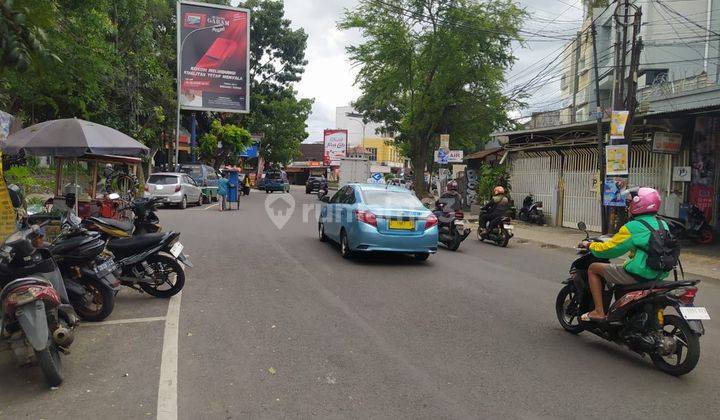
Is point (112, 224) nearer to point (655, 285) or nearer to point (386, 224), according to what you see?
point (386, 224)

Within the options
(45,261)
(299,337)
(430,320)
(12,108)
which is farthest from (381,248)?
(12,108)

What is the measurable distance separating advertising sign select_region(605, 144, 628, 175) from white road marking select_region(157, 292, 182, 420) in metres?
10.8

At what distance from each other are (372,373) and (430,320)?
1.83 m

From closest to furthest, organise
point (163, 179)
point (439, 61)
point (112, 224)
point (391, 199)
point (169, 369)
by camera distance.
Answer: point (169, 369)
point (112, 224)
point (391, 199)
point (163, 179)
point (439, 61)

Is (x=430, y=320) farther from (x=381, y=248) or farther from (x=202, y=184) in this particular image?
(x=202, y=184)

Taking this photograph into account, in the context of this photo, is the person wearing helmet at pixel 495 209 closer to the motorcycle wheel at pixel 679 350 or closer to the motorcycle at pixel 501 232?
the motorcycle at pixel 501 232

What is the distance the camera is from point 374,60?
3077cm

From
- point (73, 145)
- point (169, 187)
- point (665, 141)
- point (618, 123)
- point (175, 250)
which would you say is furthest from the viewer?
point (169, 187)

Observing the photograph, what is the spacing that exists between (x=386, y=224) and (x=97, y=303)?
496 cm

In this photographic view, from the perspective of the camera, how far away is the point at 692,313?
470 centimetres

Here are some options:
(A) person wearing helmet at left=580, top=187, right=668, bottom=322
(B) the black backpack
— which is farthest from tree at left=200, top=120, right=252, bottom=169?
(B) the black backpack

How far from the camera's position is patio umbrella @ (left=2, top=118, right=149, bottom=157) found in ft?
35.4

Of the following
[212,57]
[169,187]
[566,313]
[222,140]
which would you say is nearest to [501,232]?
[566,313]

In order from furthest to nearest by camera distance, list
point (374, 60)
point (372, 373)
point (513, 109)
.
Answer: point (513, 109) < point (374, 60) < point (372, 373)
